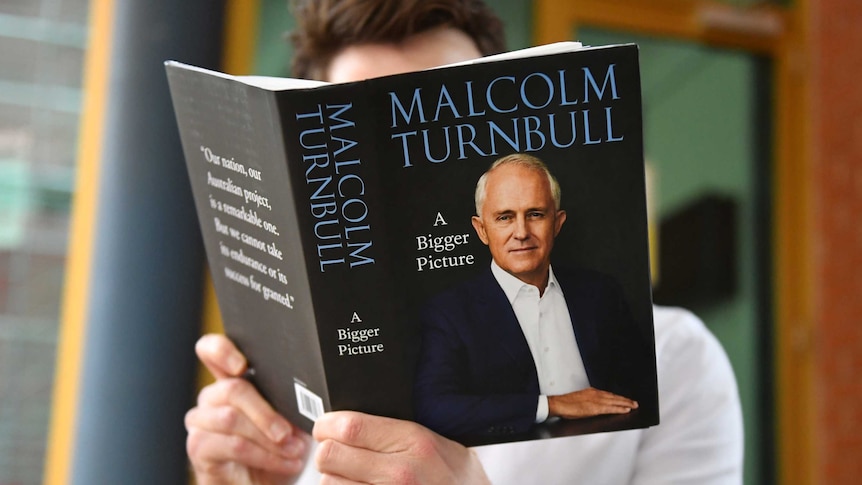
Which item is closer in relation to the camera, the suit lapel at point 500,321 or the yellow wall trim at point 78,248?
the suit lapel at point 500,321

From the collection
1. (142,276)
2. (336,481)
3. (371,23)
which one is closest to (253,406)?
(336,481)

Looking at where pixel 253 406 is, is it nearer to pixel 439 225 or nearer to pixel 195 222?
pixel 439 225

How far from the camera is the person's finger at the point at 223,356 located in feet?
2.62

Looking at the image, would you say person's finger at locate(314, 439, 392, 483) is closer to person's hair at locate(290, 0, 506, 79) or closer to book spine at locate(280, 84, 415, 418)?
book spine at locate(280, 84, 415, 418)

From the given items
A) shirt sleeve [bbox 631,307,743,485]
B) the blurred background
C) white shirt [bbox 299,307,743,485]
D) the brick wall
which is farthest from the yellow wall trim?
the brick wall

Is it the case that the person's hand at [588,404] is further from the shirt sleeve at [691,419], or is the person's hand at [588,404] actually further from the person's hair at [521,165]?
the shirt sleeve at [691,419]

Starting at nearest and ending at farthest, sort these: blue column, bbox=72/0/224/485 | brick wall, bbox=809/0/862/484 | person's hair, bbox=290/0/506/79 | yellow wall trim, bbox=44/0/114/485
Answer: person's hair, bbox=290/0/506/79 < blue column, bbox=72/0/224/485 < yellow wall trim, bbox=44/0/114/485 < brick wall, bbox=809/0/862/484

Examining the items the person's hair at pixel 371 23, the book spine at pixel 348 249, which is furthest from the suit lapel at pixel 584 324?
the person's hair at pixel 371 23

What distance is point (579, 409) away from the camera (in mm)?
644

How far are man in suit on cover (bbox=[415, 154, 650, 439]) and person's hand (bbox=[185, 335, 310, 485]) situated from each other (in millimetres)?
195

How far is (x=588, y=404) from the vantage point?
0.64 m

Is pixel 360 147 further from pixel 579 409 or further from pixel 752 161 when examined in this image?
pixel 752 161

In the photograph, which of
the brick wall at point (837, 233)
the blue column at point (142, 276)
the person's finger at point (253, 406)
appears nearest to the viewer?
the person's finger at point (253, 406)

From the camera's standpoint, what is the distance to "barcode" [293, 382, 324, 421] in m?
0.69
